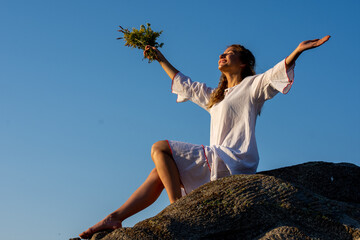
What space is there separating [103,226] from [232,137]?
74.7 inches

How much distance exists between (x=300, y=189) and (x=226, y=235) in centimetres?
91

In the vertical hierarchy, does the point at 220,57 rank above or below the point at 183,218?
above

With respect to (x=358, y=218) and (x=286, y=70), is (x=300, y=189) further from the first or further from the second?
(x=286, y=70)

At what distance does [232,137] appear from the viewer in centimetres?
570

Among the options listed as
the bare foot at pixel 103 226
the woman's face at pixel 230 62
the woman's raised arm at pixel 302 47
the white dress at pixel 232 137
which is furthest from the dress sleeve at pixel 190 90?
the bare foot at pixel 103 226

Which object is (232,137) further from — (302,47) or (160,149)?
(302,47)

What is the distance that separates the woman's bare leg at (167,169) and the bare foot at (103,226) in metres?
0.64

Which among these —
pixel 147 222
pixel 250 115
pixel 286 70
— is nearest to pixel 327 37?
pixel 286 70

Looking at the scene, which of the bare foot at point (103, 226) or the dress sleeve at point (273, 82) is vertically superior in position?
the dress sleeve at point (273, 82)

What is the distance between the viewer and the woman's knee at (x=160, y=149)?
524cm

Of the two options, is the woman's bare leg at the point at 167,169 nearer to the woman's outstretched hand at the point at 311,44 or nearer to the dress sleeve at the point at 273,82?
the dress sleeve at the point at 273,82

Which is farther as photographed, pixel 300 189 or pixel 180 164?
pixel 180 164

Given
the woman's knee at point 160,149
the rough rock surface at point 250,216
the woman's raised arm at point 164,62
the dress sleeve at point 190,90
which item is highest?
the woman's raised arm at point 164,62

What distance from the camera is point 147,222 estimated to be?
410cm
